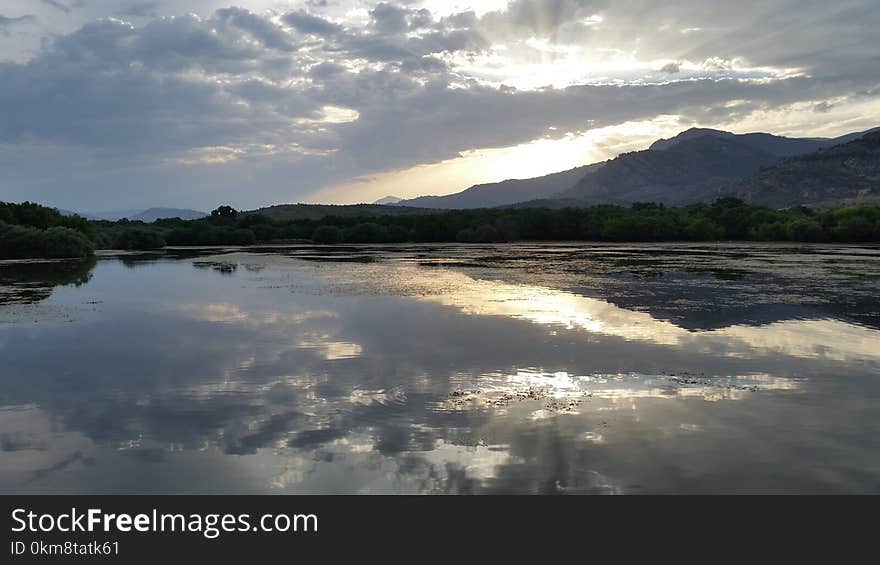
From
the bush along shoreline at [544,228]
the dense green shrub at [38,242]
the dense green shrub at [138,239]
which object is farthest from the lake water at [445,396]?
the dense green shrub at [138,239]

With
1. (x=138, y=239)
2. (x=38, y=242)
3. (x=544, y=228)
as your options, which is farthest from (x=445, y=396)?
(x=544, y=228)

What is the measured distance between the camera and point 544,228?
420ft

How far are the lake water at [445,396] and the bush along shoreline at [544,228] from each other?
262 ft

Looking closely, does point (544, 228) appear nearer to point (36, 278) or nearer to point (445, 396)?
point (36, 278)

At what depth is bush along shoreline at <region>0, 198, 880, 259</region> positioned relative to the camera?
101188 millimetres

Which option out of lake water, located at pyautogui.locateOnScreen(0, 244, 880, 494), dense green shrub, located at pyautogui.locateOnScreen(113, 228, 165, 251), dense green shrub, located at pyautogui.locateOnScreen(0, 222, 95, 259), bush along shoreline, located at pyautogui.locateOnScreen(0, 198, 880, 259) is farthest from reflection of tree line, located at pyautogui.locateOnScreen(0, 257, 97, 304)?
dense green shrub, located at pyautogui.locateOnScreen(113, 228, 165, 251)

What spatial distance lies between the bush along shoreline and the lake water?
262ft

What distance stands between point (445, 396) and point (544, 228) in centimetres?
11692

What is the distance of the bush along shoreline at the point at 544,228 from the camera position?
101 metres

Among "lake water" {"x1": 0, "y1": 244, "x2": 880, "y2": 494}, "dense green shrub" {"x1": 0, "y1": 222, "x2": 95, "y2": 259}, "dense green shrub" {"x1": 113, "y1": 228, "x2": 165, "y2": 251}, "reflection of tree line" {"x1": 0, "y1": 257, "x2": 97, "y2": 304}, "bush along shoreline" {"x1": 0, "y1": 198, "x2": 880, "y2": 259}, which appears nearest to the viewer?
"lake water" {"x1": 0, "y1": 244, "x2": 880, "y2": 494}

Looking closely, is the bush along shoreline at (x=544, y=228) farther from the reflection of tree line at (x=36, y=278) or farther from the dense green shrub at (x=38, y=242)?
the reflection of tree line at (x=36, y=278)

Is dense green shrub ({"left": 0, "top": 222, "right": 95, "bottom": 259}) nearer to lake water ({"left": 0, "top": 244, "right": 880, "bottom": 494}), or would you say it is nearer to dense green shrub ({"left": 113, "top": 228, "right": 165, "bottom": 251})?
dense green shrub ({"left": 113, "top": 228, "right": 165, "bottom": 251})

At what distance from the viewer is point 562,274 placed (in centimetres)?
4584

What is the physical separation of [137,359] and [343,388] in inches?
295
